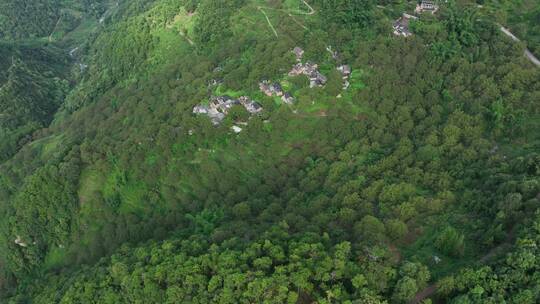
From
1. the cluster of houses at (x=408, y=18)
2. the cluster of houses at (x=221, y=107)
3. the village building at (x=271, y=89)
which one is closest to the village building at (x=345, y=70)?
the village building at (x=271, y=89)

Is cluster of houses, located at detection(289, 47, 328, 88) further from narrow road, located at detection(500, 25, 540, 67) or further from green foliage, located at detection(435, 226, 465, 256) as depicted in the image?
green foliage, located at detection(435, 226, 465, 256)

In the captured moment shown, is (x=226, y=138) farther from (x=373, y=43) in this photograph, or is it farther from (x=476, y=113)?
(x=476, y=113)

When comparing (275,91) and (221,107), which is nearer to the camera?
(221,107)

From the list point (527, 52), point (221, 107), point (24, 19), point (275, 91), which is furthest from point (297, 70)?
point (24, 19)

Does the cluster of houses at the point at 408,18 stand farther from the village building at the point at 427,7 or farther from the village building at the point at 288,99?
the village building at the point at 288,99

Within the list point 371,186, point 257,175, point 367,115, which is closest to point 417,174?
point 371,186

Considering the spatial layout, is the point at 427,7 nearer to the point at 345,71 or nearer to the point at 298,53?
the point at 345,71
